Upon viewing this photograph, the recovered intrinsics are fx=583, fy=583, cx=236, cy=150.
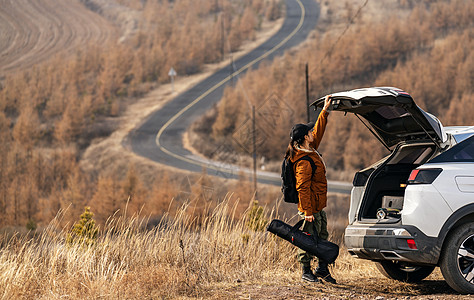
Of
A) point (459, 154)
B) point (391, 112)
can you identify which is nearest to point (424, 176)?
point (459, 154)

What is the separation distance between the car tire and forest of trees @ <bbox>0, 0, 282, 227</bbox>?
20836 millimetres

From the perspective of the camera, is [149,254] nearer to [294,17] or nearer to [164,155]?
[164,155]

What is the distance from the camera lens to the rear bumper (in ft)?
20.8

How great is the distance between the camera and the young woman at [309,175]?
279 inches

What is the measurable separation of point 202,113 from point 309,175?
52031 mm

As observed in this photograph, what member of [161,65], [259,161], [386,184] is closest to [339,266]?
[386,184]

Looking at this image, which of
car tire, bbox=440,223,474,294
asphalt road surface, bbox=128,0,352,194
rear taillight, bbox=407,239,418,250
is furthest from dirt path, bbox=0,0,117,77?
car tire, bbox=440,223,474,294

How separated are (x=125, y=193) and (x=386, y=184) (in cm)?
2869

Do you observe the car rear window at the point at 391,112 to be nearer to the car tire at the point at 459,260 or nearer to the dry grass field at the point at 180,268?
the car tire at the point at 459,260

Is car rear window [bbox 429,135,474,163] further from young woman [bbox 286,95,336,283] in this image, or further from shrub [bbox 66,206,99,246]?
shrub [bbox 66,206,99,246]

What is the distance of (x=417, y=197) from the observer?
6.37 meters

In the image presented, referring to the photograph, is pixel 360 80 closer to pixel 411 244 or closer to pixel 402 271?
pixel 402 271

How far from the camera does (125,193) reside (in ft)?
114

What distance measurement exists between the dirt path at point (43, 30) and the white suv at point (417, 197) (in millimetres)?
71482
